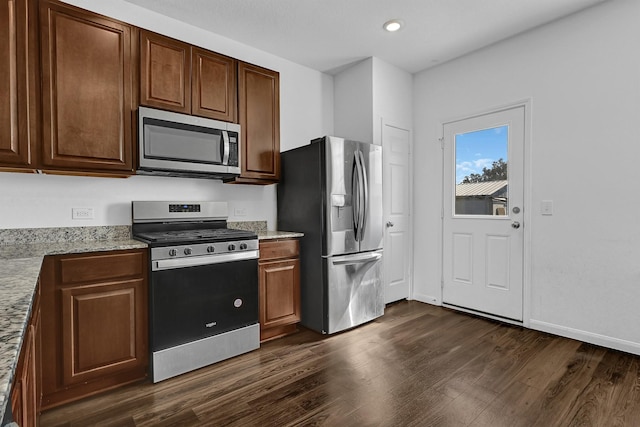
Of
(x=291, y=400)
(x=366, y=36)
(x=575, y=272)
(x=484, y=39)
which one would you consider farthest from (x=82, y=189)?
(x=575, y=272)

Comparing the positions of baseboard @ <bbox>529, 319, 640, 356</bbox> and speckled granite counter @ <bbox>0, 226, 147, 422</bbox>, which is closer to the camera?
speckled granite counter @ <bbox>0, 226, 147, 422</bbox>

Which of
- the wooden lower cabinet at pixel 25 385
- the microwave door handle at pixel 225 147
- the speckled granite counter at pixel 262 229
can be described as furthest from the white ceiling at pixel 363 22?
the wooden lower cabinet at pixel 25 385

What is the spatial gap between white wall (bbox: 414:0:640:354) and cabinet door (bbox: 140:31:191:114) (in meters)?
2.83

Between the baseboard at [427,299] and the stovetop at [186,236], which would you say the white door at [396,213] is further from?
the stovetop at [186,236]

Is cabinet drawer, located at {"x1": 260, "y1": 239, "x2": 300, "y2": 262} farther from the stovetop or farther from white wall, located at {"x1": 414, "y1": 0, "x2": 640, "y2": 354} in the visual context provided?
white wall, located at {"x1": 414, "y1": 0, "x2": 640, "y2": 354}

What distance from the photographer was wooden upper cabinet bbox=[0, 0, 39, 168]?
6.29 feet

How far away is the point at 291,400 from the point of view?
2.01 metres

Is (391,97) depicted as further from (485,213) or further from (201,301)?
(201,301)

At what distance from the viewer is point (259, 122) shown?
10.0 feet

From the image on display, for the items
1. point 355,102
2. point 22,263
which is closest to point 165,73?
point 22,263

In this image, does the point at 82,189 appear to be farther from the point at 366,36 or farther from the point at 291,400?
the point at 366,36

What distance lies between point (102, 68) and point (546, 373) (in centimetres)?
365

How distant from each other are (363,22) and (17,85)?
253 centimetres

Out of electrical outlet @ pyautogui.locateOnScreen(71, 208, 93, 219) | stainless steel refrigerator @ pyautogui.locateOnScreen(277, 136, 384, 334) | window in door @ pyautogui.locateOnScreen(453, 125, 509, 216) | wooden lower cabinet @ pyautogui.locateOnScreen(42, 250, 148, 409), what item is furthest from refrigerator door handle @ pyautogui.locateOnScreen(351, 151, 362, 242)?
electrical outlet @ pyautogui.locateOnScreen(71, 208, 93, 219)
